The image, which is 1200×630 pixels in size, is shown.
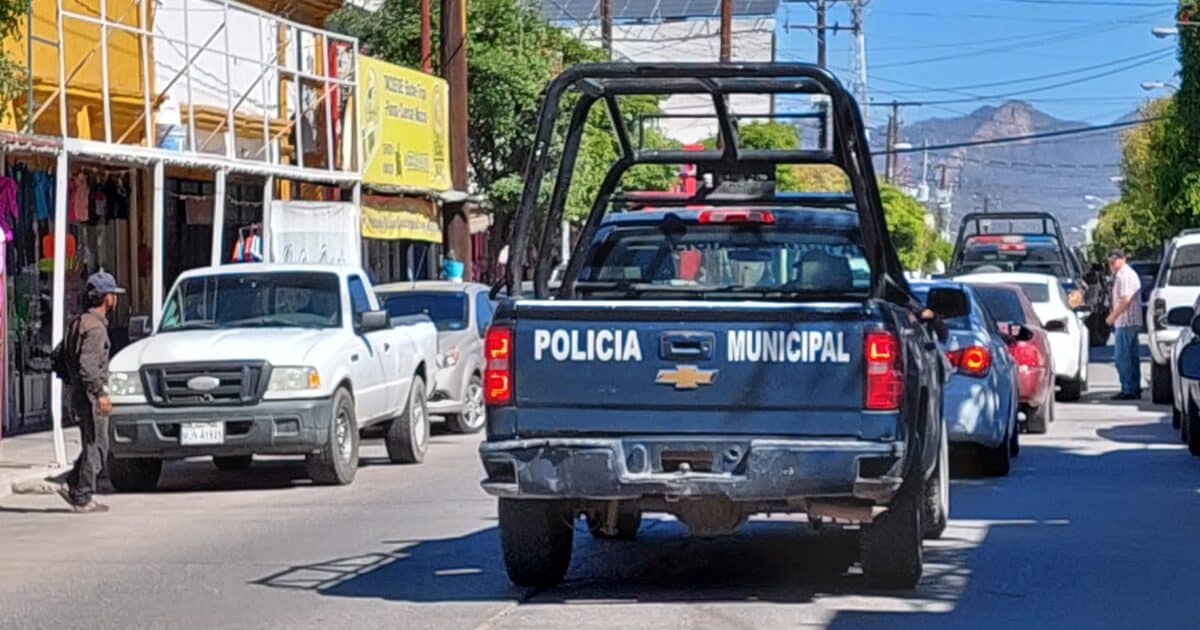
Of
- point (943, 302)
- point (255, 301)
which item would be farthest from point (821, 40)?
point (943, 302)

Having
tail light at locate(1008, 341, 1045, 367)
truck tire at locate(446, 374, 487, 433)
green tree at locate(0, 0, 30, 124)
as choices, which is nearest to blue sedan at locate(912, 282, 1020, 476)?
tail light at locate(1008, 341, 1045, 367)

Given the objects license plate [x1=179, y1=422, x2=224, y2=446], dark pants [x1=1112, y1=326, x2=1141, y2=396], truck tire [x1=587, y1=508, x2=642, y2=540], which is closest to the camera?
truck tire [x1=587, y1=508, x2=642, y2=540]

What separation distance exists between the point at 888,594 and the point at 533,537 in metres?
1.78

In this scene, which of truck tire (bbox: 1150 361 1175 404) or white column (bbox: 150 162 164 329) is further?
truck tire (bbox: 1150 361 1175 404)

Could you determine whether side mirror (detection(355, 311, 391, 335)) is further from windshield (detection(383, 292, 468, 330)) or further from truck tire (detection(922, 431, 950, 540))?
truck tire (detection(922, 431, 950, 540))

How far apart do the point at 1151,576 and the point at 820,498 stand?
2.23 metres

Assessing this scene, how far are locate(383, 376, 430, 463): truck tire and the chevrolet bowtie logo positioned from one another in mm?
9019

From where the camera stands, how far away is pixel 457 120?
30984 millimetres

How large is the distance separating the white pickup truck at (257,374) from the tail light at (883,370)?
24.1 ft

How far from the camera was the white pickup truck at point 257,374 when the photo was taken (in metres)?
16.1

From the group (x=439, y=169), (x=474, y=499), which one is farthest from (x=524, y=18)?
(x=474, y=499)

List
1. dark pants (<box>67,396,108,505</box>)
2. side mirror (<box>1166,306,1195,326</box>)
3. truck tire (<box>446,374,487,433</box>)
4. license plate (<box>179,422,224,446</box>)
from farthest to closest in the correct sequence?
truck tire (<box>446,374,487,433</box>) < side mirror (<box>1166,306,1195,326</box>) < license plate (<box>179,422,224,446</box>) < dark pants (<box>67,396,108,505</box>)

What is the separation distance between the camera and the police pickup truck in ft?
31.7

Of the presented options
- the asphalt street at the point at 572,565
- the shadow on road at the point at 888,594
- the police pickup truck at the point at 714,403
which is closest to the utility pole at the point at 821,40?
the asphalt street at the point at 572,565
